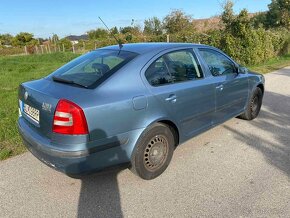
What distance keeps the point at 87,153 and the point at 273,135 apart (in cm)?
346

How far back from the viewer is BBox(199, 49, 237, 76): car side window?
4.37m

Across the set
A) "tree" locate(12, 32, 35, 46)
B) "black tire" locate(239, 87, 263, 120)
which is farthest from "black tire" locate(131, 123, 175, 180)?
"tree" locate(12, 32, 35, 46)

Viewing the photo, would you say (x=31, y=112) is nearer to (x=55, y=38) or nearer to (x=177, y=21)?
(x=177, y=21)

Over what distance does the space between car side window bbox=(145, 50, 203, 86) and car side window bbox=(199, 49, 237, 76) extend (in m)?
0.30

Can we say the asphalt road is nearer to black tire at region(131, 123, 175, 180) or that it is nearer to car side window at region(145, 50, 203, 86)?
black tire at region(131, 123, 175, 180)

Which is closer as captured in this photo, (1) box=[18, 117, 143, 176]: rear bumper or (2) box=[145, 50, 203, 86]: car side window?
(1) box=[18, 117, 143, 176]: rear bumper

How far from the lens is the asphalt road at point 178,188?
2984 mm

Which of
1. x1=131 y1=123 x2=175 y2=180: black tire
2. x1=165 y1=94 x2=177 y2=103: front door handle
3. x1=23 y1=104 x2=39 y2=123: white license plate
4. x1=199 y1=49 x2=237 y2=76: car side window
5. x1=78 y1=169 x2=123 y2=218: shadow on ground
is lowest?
x1=78 y1=169 x2=123 y2=218: shadow on ground

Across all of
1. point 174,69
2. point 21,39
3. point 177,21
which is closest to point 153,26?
point 177,21

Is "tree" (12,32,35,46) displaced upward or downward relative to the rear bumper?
upward

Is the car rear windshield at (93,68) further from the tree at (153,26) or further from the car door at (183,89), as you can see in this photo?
the tree at (153,26)

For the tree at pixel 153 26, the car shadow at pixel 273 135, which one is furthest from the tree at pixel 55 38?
the car shadow at pixel 273 135

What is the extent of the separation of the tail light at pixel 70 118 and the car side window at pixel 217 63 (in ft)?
7.36

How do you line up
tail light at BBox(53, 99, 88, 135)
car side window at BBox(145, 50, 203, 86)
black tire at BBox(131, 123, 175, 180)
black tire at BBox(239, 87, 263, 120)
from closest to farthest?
tail light at BBox(53, 99, 88, 135) → black tire at BBox(131, 123, 175, 180) → car side window at BBox(145, 50, 203, 86) → black tire at BBox(239, 87, 263, 120)
